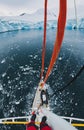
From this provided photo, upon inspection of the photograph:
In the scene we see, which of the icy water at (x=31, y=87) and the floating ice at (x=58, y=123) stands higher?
the floating ice at (x=58, y=123)

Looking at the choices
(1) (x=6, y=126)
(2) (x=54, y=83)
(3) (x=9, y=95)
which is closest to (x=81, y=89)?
(2) (x=54, y=83)

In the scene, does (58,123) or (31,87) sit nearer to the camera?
(58,123)

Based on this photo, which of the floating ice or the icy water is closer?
the floating ice

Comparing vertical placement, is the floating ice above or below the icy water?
above

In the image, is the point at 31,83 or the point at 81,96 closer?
the point at 81,96

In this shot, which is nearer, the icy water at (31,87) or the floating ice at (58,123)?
the floating ice at (58,123)

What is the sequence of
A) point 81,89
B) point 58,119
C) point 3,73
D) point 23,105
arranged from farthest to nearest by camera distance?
point 3,73 < point 81,89 < point 23,105 < point 58,119

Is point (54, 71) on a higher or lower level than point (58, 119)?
lower

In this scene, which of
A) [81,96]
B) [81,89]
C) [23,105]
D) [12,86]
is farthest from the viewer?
[12,86]

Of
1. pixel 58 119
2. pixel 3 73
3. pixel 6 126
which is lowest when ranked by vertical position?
pixel 6 126

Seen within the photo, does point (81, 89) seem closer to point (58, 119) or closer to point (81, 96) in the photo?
point (81, 96)

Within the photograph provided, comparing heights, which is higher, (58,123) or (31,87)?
(58,123)
